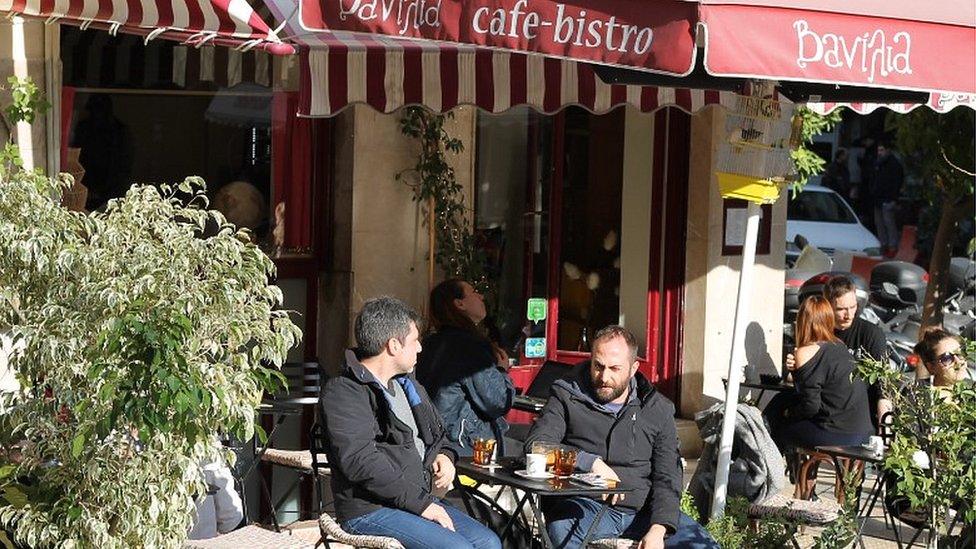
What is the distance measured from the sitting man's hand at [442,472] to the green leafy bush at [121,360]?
90 cm

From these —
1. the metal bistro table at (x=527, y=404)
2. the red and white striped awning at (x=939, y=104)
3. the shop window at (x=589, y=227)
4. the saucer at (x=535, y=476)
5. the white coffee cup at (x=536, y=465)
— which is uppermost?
the red and white striped awning at (x=939, y=104)

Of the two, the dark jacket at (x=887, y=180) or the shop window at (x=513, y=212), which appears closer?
the shop window at (x=513, y=212)

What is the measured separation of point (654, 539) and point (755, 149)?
5.83ft

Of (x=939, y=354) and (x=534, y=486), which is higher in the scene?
(x=939, y=354)

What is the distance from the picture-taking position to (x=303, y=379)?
27.6 feet

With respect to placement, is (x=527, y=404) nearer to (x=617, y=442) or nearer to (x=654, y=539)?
(x=617, y=442)

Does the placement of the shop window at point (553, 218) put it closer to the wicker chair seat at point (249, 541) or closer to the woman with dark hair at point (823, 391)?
the woman with dark hair at point (823, 391)

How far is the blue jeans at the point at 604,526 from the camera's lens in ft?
21.5

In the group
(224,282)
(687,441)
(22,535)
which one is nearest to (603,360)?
(224,282)

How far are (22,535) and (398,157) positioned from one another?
389cm

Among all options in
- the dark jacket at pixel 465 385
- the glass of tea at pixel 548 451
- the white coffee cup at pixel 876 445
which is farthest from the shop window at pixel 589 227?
the glass of tea at pixel 548 451

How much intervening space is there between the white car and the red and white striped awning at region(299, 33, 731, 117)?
1477cm

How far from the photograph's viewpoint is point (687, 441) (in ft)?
33.7

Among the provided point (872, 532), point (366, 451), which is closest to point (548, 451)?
point (366, 451)
